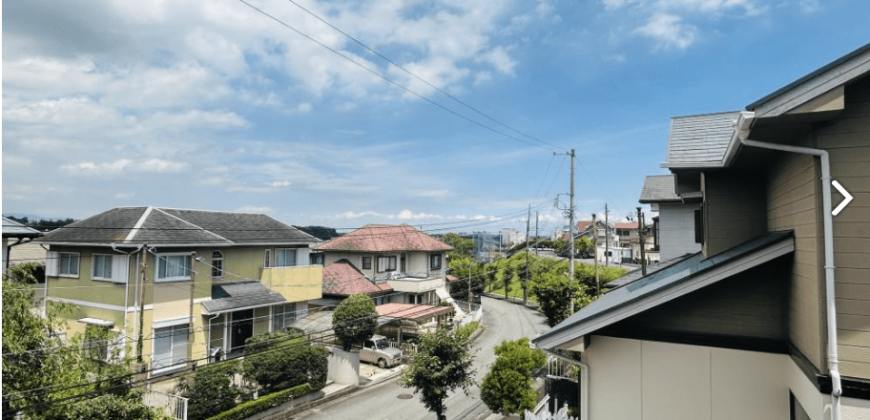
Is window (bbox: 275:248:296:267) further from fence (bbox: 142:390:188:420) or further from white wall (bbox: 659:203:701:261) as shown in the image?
white wall (bbox: 659:203:701:261)

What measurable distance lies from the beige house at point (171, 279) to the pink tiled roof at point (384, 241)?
1124 cm

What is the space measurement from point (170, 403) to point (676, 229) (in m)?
16.2

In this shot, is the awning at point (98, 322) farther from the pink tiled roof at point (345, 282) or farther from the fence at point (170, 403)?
the pink tiled roof at point (345, 282)

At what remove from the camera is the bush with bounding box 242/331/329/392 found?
1520 cm

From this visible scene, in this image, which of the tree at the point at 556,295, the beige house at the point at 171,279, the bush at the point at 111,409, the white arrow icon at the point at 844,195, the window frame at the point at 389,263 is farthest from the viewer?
the window frame at the point at 389,263

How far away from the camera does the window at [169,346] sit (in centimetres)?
1622

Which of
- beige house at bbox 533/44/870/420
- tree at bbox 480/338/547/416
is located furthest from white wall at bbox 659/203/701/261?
beige house at bbox 533/44/870/420

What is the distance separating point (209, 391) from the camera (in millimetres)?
13250

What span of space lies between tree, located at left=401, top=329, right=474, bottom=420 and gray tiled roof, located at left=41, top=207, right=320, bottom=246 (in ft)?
35.6

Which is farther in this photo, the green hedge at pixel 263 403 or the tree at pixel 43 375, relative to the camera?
the green hedge at pixel 263 403

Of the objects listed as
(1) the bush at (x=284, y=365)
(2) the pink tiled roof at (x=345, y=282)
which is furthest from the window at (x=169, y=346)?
(2) the pink tiled roof at (x=345, y=282)

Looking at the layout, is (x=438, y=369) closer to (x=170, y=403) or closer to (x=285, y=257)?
(x=170, y=403)

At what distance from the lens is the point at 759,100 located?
12.7 feet

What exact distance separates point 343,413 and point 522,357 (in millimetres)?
7028
